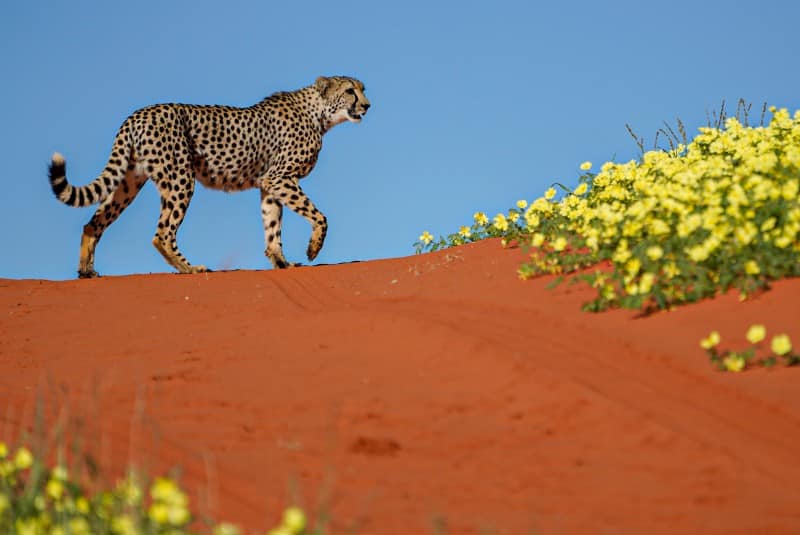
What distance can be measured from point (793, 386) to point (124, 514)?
12.1 feet

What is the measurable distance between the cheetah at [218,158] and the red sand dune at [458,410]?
3943 mm

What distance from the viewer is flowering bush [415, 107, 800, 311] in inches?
303

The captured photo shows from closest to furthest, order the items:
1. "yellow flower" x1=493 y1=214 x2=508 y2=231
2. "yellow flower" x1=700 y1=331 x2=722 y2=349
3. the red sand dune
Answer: the red sand dune, "yellow flower" x1=700 y1=331 x2=722 y2=349, "yellow flower" x1=493 y1=214 x2=508 y2=231

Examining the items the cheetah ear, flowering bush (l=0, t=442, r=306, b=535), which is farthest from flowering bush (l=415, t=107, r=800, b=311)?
the cheetah ear

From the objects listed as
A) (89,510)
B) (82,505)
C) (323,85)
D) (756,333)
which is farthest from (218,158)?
(82,505)

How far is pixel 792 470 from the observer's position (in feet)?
18.7

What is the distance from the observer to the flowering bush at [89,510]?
4.03 meters

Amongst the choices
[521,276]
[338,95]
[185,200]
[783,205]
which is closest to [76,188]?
[185,200]

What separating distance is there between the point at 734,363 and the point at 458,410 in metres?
1.58

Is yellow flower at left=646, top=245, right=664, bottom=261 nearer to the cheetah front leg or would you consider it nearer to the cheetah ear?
the cheetah front leg

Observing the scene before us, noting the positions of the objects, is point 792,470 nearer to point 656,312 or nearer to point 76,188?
point 656,312

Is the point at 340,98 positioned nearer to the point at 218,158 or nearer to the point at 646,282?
the point at 218,158

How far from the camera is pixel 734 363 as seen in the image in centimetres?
681

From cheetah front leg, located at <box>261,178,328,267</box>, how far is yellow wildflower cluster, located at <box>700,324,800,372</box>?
7165mm
